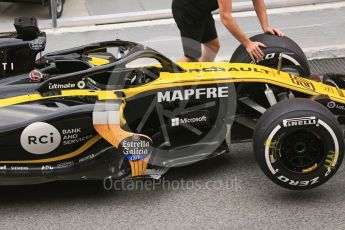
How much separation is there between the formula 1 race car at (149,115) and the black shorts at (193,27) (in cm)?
70

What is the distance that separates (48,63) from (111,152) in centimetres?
100

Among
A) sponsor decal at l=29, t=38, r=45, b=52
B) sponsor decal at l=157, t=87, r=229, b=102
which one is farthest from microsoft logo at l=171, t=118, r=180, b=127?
sponsor decal at l=29, t=38, r=45, b=52

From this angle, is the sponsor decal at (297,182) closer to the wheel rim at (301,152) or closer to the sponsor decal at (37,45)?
Answer: the wheel rim at (301,152)

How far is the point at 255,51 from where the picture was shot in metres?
5.16

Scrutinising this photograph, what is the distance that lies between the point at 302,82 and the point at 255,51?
20.2 inches

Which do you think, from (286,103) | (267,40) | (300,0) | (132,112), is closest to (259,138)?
(286,103)

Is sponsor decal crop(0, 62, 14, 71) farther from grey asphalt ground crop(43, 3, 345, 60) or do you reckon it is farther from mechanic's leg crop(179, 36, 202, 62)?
grey asphalt ground crop(43, 3, 345, 60)

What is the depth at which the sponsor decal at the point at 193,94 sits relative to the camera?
4591 millimetres

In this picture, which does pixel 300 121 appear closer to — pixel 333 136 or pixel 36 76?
pixel 333 136

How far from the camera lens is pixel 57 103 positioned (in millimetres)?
4453

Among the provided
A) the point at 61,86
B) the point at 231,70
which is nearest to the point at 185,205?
the point at 231,70

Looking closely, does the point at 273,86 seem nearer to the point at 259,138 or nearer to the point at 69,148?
the point at 259,138

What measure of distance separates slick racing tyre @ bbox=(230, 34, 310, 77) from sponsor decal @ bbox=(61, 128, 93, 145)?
1.58 metres

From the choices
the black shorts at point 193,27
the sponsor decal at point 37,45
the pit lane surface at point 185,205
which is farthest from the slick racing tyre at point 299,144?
the sponsor decal at point 37,45
